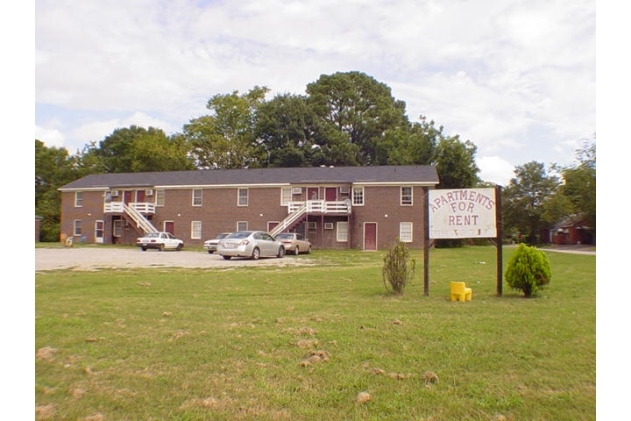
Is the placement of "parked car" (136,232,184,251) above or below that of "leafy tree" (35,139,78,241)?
below

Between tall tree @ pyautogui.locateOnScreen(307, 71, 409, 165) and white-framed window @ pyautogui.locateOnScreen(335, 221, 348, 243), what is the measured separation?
28.5 m

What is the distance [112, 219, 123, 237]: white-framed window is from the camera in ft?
140

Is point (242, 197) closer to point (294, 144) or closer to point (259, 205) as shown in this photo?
point (259, 205)

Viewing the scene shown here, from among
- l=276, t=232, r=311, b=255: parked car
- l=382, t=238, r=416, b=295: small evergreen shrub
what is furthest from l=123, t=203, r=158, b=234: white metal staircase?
l=382, t=238, r=416, b=295: small evergreen shrub

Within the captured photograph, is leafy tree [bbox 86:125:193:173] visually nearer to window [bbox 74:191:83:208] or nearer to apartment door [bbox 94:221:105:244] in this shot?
window [bbox 74:191:83:208]

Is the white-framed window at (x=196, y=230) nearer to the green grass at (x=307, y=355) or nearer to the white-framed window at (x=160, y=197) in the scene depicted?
the white-framed window at (x=160, y=197)

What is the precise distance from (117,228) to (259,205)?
14028mm

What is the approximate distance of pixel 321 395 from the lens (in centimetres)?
391

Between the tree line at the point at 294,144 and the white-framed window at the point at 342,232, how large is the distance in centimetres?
1192

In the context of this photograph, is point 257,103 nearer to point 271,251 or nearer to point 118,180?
point 118,180

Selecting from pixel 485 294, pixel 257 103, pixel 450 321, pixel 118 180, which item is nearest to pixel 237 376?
pixel 450 321

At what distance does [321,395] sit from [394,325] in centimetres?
264

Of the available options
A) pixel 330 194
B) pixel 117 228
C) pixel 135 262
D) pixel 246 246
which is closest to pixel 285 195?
pixel 330 194

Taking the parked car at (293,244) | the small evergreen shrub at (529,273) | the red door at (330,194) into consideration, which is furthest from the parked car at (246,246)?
the small evergreen shrub at (529,273)
